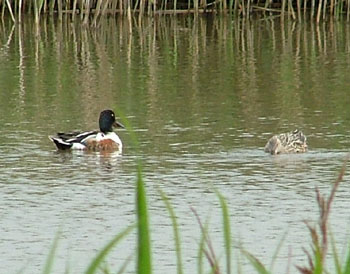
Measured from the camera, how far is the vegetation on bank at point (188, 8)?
2200 cm

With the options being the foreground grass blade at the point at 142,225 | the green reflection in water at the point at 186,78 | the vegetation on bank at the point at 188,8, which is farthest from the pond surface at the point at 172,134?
the vegetation on bank at the point at 188,8

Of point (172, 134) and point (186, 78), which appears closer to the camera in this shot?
point (172, 134)

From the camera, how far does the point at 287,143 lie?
385 inches

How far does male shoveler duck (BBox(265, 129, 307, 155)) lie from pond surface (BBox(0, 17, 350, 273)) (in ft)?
0.26

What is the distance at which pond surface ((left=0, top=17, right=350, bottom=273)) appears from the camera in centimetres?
706

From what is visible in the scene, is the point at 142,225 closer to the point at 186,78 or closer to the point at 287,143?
the point at 287,143

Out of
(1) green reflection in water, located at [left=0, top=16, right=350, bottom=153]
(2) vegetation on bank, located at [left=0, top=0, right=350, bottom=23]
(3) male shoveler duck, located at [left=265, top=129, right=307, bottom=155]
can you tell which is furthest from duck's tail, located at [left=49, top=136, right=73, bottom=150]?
(2) vegetation on bank, located at [left=0, top=0, right=350, bottom=23]

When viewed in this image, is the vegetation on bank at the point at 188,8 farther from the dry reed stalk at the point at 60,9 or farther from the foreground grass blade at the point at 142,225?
the foreground grass blade at the point at 142,225

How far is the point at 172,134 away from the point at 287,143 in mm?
1517

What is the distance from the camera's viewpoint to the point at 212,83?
1462 cm

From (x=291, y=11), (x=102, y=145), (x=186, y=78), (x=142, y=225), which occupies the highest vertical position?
(x=142, y=225)

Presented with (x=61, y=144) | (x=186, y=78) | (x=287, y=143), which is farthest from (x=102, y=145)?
(x=186, y=78)

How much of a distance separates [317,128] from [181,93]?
2.83 metres

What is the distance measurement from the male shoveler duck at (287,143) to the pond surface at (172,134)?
78 mm
